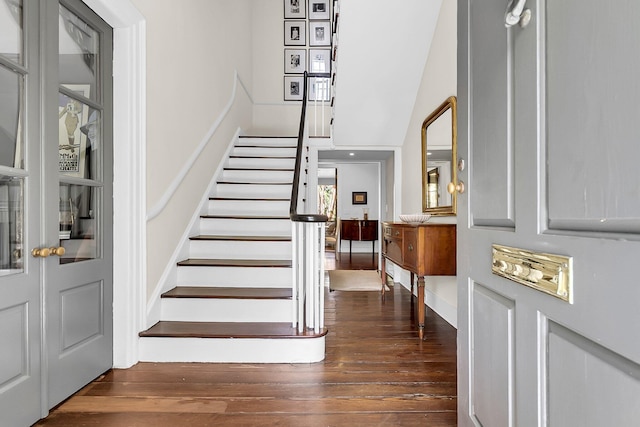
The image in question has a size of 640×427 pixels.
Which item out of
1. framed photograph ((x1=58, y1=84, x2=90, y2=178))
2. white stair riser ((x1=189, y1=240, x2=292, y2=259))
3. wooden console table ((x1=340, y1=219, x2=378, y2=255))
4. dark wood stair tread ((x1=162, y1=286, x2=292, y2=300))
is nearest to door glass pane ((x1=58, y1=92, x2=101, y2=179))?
framed photograph ((x1=58, y1=84, x2=90, y2=178))

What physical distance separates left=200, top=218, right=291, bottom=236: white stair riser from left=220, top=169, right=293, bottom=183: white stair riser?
0.86 meters

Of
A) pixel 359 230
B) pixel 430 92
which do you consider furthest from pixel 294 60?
pixel 359 230

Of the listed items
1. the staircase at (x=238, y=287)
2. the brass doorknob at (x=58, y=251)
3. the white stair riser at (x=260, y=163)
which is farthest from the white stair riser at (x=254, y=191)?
the brass doorknob at (x=58, y=251)

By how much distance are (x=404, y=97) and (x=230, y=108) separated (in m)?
2.18

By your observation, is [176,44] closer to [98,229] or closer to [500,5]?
[98,229]

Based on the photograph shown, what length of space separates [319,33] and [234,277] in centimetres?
508

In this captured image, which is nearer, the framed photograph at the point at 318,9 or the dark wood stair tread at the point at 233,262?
the dark wood stair tread at the point at 233,262

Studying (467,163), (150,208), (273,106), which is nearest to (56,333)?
(150,208)

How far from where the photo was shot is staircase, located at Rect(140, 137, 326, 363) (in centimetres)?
223

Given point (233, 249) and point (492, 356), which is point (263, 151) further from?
point (492, 356)

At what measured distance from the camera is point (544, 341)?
2.78ft

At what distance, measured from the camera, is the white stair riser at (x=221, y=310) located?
2.51 m

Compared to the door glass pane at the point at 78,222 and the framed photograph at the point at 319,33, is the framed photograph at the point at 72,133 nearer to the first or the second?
the door glass pane at the point at 78,222

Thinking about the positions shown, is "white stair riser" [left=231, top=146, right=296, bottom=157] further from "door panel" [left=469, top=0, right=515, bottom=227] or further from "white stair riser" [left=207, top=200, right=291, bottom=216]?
"door panel" [left=469, top=0, right=515, bottom=227]
